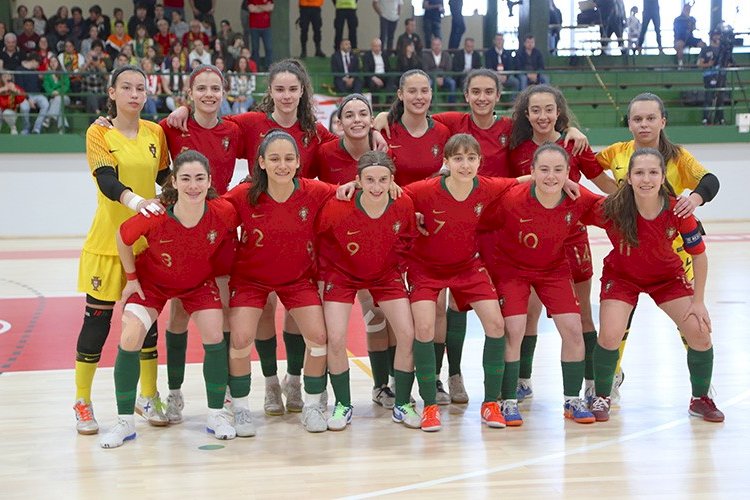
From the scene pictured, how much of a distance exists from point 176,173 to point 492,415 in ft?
6.84

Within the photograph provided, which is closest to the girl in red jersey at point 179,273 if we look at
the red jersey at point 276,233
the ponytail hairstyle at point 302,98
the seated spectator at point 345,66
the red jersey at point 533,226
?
the red jersey at point 276,233

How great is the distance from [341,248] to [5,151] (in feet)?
36.1

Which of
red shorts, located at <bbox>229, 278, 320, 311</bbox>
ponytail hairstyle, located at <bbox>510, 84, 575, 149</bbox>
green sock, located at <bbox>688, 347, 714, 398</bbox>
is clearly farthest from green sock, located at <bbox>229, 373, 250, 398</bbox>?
green sock, located at <bbox>688, 347, 714, 398</bbox>

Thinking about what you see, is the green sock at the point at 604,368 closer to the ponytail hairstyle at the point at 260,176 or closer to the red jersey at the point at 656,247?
the red jersey at the point at 656,247

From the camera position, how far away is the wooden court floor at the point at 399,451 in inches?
159

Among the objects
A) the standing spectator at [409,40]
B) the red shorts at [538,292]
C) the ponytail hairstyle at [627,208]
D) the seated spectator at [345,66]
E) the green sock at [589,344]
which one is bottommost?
the green sock at [589,344]

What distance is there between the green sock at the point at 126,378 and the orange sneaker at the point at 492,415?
1.85 m

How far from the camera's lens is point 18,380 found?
608 cm

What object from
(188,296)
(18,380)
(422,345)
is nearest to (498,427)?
(422,345)

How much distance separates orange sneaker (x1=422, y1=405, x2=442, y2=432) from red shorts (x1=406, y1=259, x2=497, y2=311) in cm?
59

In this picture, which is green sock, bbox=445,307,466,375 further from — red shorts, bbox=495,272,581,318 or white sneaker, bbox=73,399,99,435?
white sneaker, bbox=73,399,99,435

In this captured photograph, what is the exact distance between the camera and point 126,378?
187 inches

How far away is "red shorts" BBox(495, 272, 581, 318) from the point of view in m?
5.11

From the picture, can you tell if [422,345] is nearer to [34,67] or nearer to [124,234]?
[124,234]
